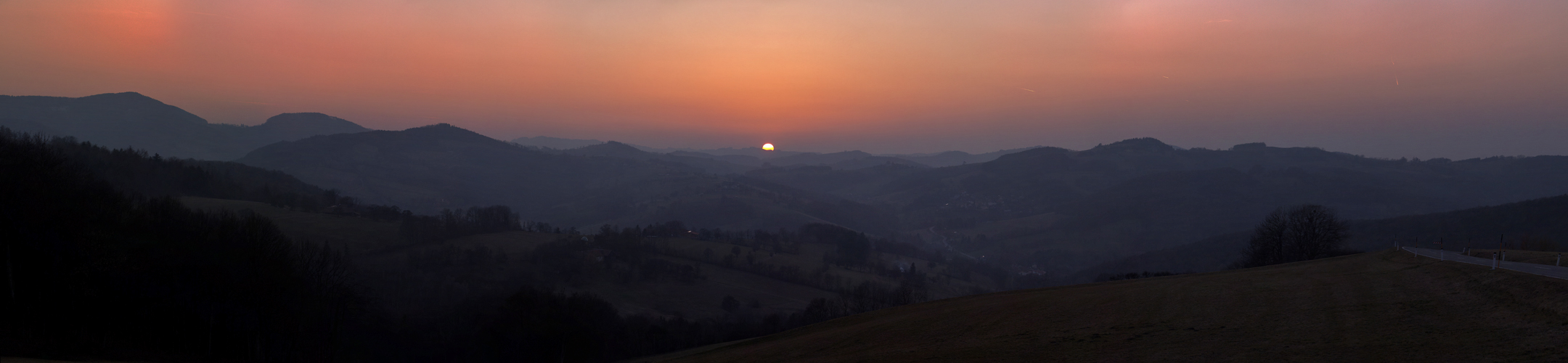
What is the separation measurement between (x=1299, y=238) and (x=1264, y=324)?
65.4 metres

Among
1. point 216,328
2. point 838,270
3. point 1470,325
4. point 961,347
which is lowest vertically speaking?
point 838,270

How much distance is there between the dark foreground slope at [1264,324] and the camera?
17219 millimetres

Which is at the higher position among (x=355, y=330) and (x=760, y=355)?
(x=760, y=355)

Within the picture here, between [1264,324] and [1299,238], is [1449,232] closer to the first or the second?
[1299,238]

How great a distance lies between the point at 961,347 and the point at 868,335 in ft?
30.1

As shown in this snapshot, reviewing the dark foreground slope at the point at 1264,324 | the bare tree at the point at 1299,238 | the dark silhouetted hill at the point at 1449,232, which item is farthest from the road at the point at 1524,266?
the dark silhouetted hill at the point at 1449,232

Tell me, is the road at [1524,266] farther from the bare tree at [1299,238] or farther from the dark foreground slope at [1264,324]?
the bare tree at [1299,238]

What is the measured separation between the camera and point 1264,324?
2216 centimetres

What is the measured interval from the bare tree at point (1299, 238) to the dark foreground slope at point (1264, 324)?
39146 millimetres

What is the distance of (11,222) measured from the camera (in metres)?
34.1

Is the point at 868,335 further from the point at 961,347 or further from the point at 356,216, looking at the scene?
the point at 356,216

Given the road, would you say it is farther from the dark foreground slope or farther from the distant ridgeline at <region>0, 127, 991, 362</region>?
the distant ridgeline at <region>0, 127, 991, 362</region>

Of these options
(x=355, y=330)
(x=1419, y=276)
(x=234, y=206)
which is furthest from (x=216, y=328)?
(x=234, y=206)

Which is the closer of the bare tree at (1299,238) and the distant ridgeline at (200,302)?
the distant ridgeline at (200,302)
